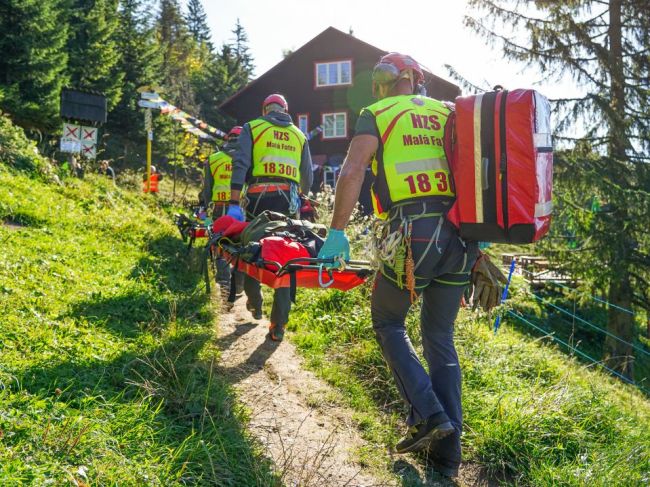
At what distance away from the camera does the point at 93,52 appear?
991 inches

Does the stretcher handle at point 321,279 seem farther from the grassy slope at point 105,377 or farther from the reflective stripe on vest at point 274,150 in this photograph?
the reflective stripe on vest at point 274,150

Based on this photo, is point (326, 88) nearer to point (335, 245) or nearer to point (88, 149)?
point (88, 149)

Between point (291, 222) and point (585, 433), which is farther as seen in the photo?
point (291, 222)

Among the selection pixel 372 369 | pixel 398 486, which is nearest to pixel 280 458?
pixel 398 486

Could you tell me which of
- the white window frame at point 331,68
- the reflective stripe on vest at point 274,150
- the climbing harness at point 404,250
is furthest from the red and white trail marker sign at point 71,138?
the white window frame at point 331,68

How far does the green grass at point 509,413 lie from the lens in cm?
294

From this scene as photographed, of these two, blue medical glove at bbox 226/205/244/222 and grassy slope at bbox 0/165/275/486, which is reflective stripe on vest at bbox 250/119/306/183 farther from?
grassy slope at bbox 0/165/275/486

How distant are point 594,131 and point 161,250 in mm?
9404

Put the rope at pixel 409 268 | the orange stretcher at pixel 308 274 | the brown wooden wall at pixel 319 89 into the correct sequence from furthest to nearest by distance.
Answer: the brown wooden wall at pixel 319 89, the orange stretcher at pixel 308 274, the rope at pixel 409 268

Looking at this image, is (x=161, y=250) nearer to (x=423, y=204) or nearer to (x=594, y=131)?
(x=423, y=204)

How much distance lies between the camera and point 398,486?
8.72 ft

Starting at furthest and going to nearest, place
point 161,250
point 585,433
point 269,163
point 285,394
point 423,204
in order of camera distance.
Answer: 1. point 161,250
2. point 269,163
3. point 285,394
4. point 585,433
5. point 423,204

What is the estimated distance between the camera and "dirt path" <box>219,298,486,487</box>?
2.68 meters

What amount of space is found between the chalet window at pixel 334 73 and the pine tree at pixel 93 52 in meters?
10.5
